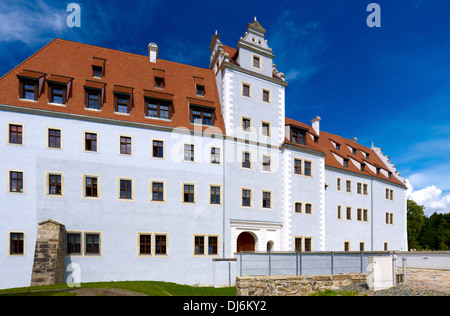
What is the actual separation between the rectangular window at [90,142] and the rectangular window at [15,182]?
4.77 meters

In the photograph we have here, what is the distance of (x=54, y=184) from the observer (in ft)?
70.2

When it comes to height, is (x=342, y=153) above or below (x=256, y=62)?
A: below

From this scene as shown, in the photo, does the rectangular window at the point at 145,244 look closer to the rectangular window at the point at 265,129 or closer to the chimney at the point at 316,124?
the rectangular window at the point at 265,129

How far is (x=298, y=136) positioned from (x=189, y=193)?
1393 cm

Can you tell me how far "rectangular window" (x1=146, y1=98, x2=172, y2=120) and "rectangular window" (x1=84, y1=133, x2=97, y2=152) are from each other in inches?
190

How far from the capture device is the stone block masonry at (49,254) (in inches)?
722

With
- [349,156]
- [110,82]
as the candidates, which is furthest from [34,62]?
[349,156]

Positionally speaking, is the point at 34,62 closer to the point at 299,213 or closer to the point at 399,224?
the point at 299,213

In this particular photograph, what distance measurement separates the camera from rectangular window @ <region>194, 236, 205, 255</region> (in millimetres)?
24516

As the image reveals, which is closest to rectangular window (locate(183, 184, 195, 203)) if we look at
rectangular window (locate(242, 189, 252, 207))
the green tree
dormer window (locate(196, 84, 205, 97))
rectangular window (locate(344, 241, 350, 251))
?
rectangular window (locate(242, 189, 252, 207))

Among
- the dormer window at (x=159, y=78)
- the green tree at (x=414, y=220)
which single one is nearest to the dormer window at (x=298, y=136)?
the dormer window at (x=159, y=78)

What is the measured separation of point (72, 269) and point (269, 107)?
22.3 metres

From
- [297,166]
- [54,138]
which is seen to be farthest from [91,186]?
[297,166]

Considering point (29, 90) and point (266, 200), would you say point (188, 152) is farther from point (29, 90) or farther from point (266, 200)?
point (29, 90)
